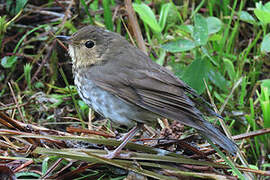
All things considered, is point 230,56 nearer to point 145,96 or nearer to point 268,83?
point 268,83

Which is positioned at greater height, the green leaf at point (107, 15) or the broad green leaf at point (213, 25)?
the green leaf at point (107, 15)

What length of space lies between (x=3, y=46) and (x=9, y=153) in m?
1.80

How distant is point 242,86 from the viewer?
12.3 ft

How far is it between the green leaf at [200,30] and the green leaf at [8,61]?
5.55 ft

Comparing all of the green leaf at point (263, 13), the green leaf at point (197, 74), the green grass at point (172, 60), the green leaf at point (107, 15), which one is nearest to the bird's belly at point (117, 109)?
the green grass at point (172, 60)

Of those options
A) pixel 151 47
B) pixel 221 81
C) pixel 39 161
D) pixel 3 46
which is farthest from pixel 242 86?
pixel 3 46

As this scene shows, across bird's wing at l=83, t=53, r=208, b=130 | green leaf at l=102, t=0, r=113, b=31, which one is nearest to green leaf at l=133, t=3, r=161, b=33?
green leaf at l=102, t=0, r=113, b=31

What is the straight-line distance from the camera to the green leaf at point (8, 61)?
4.01 metres

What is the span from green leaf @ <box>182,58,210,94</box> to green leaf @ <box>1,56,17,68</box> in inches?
63.6

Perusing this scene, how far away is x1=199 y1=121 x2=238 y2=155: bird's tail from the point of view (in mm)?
2617

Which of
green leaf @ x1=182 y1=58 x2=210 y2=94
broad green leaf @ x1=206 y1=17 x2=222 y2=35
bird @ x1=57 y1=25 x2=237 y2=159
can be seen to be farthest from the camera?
broad green leaf @ x1=206 y1=17 x2=222 y2=35

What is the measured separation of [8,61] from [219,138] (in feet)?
7.45

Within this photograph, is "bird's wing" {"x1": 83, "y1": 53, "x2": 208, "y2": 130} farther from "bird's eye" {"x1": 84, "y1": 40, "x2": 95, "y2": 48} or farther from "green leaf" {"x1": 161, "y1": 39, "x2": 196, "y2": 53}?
"green leaf" {"x1": 161, "y1": 39, "x2": 196, "y2": 53}

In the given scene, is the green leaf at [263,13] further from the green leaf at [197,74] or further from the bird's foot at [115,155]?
the bird's foot at [115,155]
